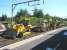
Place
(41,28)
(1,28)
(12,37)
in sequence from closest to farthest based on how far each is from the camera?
(1,28) → (12,37) → (41,28)

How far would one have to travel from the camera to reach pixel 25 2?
104ft

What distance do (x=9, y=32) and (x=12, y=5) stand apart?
11.5 meters

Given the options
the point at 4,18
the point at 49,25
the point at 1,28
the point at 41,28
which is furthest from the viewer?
the point at 4,18

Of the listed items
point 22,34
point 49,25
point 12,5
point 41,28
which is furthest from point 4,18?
point 22,34

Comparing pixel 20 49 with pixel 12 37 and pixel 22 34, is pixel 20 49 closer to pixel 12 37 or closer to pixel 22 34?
pixel 12 37

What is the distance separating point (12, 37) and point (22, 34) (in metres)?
2.62

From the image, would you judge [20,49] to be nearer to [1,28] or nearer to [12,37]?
[1,28]

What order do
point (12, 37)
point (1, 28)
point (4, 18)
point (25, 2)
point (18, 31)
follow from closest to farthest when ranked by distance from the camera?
point (1, 28) < point (12, 37) < point (18, 31) < point (25, 2) < point (4, 18)

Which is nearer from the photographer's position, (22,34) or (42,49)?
(42,49)

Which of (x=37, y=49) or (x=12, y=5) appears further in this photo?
(x=12, y=5)

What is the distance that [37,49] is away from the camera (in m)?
15.8

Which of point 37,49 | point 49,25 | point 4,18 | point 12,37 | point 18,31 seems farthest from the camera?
point 4,18

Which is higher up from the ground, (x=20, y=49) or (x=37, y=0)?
(x=37, y=0)

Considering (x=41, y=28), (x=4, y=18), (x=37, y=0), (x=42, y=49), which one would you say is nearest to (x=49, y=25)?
(x=41, y=28)
